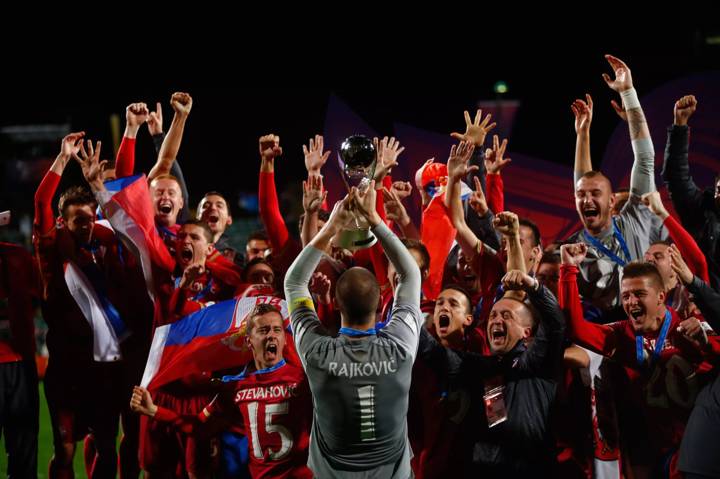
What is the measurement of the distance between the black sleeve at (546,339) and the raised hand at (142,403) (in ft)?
6.16

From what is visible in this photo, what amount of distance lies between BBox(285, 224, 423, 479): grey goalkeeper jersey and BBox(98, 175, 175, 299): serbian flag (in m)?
1.57

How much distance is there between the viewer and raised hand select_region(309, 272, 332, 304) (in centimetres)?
466

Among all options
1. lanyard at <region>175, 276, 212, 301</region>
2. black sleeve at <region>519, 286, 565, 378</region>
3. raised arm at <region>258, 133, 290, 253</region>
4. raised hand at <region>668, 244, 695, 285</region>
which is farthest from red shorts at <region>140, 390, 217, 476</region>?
raised hand at <region>668, 244, 695, 285</region>

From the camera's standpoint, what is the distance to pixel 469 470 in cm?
411

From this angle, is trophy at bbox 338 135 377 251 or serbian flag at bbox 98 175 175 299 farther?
serbian flag at bbox 98 175 175 299

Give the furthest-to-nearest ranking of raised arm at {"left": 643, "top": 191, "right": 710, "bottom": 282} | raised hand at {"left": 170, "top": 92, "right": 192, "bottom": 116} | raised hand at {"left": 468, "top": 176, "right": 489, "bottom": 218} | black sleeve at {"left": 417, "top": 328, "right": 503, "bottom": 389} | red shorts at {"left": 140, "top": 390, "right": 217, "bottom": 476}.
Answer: raised hand at {"left": 170, "top": 92, "right": 192, "bottom": 116}
raised hand at {"left": 468, "top": 176, "right": 489, "bottom": 218}
red shorts at {"left": 140, "top": 390, "right": 217, "bottom": 476}
raised arm at {"left": 643, "top": 191, "right": 710, "bottom": 282}
black sleeve at {"left": 417, "top": 328, "right": 503, "bottom": 389}

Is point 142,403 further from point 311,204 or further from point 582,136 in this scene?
point 582,136

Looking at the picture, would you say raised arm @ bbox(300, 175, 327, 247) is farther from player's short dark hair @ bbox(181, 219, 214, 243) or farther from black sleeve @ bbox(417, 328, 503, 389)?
black sleeve @ bbox(417, 328, 503, 389)

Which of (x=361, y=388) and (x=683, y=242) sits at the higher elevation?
(x=683, y=242)

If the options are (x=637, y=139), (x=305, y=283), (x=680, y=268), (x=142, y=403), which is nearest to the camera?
(x=305, y=283)

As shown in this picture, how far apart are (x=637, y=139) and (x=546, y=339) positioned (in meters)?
1.53

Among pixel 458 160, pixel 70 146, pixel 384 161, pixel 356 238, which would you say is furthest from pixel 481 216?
pixel 70 146

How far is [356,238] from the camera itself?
12.0ft

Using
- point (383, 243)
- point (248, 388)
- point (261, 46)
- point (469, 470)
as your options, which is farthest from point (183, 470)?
point (261, 46)
